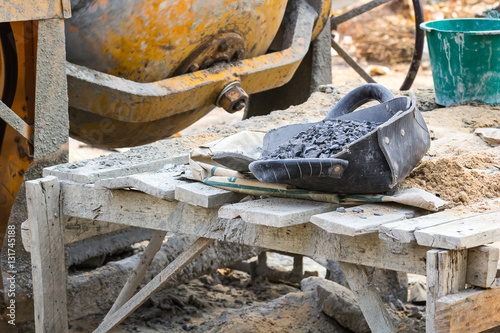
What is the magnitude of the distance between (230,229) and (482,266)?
0.93 metres

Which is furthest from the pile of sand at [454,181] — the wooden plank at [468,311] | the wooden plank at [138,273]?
the wooden plank at [138,273]

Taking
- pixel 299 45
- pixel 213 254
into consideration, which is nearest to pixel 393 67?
pixel 299 45

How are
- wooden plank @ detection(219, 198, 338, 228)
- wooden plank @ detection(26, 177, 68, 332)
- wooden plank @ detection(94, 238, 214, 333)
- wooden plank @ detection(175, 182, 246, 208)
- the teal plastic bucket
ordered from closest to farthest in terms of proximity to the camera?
1. wooden plank @ detection(219, 198, 338, 228)
2. wooden plank @ detection(175, 182, 246, 208)
3. wooden plank @ detection(94, 238, 214, 333)
4. wooden plank @ detection(26, 177, 68, 332)
5. the teal plastic bucket

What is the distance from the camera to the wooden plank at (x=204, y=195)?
2520 mm

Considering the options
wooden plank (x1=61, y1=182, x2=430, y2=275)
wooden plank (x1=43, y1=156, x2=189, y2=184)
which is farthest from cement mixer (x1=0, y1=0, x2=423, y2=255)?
wooden plank (x1=61, y1=182, x2=430, y2=275)

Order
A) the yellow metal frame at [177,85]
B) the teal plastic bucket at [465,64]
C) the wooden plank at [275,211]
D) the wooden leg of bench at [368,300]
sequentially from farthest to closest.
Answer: the teal plastic bucket at [465,64] → the yellow metal frame at [177,85] → the wooden leg of bench at [368,300] → the wooden plank at [275,211]

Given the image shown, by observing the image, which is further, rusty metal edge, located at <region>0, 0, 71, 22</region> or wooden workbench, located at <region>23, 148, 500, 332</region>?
rusty metal edge, located at <region>0, 0, 71, 22</region>

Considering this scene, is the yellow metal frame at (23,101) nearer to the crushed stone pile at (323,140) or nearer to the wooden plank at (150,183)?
the wooden plank at (150,183)

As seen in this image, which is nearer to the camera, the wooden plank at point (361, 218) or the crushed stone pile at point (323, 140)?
the wooden plank at point (361, 218)

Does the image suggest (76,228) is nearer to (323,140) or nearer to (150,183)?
(150,183)

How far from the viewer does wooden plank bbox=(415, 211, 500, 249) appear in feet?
6.78

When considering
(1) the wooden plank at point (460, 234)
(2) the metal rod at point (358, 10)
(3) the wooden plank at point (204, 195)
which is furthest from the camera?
(2) the metal rod at point (358, 10)

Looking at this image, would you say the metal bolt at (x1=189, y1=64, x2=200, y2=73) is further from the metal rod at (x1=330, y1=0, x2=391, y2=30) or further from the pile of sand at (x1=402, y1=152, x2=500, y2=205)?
the pile of sand at (x1=402, y1=152, x2=500, y2=205)

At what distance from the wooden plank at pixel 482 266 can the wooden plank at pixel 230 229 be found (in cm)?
15
